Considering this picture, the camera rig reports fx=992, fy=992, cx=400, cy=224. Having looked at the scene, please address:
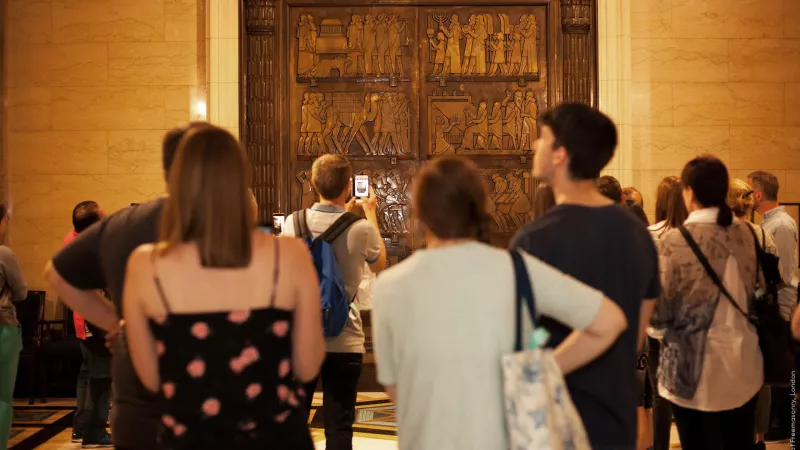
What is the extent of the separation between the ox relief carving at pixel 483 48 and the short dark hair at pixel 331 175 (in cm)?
616

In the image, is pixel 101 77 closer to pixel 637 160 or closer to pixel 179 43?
pixel 179 43

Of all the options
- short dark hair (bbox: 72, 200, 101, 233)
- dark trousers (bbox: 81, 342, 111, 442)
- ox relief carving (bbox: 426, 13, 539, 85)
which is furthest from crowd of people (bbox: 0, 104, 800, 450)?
ox relief carving (bbox: 426, 13, 539, 85)

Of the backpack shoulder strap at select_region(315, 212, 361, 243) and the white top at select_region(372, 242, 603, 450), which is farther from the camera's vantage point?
the backpack shoulder strap at select_region(315, 212, 361, 243)

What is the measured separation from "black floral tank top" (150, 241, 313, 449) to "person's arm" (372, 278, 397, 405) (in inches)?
11.6

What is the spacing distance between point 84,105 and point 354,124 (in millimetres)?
3134

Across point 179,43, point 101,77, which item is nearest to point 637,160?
point 179,43

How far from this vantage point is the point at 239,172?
2.83 metres

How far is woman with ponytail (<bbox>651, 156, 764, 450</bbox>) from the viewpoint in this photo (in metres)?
4.52

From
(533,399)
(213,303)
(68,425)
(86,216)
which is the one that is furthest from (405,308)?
(68,425)

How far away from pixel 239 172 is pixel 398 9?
30.8ft

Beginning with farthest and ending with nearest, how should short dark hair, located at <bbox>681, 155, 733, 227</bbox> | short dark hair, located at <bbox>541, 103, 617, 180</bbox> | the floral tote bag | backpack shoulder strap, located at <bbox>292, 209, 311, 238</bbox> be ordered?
backpack shoulder strap, located at <bbox>292, 209, 311, 238</bbox>, short dark hair, located at <bbox>681, 155, 733, 227</bbox>, short dark hair, located at <bbox>541, 103, 617, 180</bbox>, the floral tote bag

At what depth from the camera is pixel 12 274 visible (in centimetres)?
691

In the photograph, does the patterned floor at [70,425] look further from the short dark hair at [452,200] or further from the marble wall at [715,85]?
the short dark hair at [452,200]

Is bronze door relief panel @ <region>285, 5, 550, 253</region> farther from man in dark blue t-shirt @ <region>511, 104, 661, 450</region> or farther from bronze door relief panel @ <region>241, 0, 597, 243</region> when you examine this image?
man in dark blue t-shirt @ <region>511, 104, 661, 450</region>
